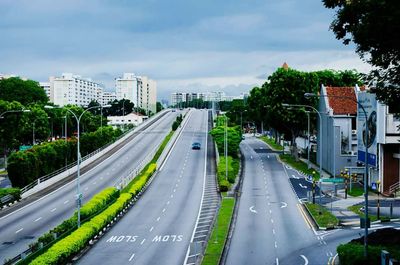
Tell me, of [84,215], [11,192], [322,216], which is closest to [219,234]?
[84,215]

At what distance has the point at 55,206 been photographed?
5866 centimetres

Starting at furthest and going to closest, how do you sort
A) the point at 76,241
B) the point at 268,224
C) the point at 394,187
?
1. the point at 394,187
2. the point at 268,224
3. the point at 76,241

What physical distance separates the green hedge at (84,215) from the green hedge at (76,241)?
1.12 metres

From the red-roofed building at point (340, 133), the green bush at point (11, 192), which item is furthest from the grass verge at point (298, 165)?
the green bush at point (11, 192)

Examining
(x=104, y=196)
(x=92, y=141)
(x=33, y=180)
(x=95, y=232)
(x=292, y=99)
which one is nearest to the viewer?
(x=95, y=232)

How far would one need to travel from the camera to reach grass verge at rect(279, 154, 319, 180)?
263ft

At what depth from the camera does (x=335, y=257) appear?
37.2 m

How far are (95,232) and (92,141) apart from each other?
60.7 meters

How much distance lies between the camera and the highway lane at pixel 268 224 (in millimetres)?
38219

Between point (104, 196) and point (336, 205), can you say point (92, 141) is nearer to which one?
point (104, 196)

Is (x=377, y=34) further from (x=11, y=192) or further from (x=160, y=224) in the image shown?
(x=11, y=192)

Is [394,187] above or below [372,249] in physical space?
below

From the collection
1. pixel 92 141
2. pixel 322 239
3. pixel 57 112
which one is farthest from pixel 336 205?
pixel 57 112

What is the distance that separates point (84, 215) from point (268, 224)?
15573 mm
